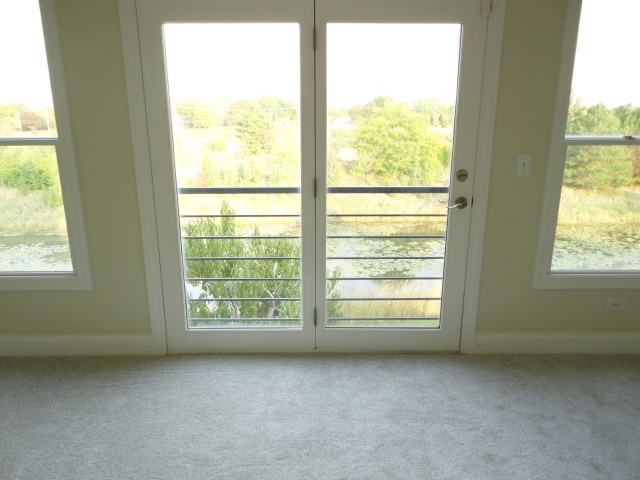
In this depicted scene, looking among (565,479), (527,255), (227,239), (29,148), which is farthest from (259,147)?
(565,479)

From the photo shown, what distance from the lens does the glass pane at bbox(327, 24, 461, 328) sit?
6.83 ft

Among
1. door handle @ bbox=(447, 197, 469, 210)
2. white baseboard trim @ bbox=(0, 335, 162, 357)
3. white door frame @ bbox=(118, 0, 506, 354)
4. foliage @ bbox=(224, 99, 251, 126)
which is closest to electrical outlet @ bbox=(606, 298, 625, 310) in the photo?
white door frame @ bbox=(118, 0, 506, 354)

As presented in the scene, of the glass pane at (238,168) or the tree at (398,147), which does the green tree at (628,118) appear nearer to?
the tree at (398,147)

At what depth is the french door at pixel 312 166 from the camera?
2.05m

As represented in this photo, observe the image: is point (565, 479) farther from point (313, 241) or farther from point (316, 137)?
point (316, 137)

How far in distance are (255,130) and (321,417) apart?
135 centimetres

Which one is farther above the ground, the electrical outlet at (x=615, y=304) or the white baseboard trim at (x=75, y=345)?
the electrical outlet at (x=615, y=304)

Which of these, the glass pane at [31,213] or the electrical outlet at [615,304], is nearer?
the glass pane at [31,213]

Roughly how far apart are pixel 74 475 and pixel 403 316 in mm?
1653

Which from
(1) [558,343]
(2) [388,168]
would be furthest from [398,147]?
(1) [558,343]

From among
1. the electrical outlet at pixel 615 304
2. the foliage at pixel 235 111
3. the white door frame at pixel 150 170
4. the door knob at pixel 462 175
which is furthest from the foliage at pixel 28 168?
the electrical outlet at pixel 615 304

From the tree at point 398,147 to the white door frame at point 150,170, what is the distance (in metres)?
0.22

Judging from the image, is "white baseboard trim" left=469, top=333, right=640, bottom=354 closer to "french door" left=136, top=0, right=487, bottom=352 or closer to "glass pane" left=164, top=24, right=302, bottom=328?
"french door" left=136, top=0, right=487, bottom=352

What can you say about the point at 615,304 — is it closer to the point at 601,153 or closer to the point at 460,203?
the point at 601,153
